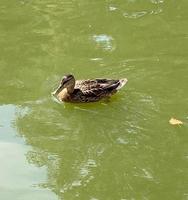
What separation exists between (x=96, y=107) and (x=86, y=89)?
10.4 inches

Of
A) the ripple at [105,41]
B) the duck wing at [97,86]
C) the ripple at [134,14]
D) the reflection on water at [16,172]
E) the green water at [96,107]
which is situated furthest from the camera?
the ripple at [134,14]

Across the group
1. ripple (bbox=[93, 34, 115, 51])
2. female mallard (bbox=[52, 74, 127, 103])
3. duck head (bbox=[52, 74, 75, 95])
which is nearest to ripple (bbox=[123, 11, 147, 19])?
ripple (bbox=[93, 34, 115, 51])

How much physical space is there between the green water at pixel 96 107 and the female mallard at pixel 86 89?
0.37 ft

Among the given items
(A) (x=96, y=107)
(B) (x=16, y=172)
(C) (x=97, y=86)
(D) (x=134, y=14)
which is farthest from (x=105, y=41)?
(B) (x=16, y=172)

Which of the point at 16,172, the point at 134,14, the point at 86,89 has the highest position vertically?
the point at 86,89

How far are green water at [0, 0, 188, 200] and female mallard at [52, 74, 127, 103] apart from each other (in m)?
0.11

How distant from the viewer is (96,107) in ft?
24.1

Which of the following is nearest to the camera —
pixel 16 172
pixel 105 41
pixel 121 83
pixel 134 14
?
pixel 16 172

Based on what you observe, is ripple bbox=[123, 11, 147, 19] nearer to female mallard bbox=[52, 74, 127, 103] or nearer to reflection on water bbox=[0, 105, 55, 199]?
female mallard bbox=[52, 74, 127, 103]

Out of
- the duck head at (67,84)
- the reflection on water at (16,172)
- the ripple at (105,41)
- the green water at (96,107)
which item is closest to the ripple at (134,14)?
the green water at (96,107)

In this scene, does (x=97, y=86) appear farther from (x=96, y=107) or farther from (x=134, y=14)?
(x=134, y=14)

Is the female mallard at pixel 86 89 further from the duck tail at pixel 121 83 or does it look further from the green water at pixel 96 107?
the green water at pixel 96 107

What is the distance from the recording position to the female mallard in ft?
24.0

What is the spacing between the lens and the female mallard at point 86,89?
7.30 meters
